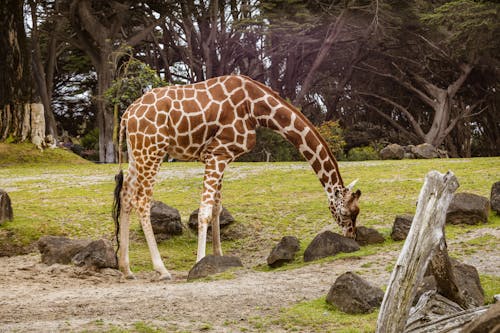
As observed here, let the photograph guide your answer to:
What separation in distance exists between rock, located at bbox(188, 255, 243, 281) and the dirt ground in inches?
11.2

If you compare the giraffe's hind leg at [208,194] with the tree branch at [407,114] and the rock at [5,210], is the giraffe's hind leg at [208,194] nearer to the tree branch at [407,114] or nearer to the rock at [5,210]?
the rock at [5,210]

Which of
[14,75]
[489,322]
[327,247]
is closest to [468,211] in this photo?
[327,247]

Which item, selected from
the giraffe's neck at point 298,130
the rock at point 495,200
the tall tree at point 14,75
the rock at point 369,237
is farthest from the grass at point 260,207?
the tall tree at point 14,75

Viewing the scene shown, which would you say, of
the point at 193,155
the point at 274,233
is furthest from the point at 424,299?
the point at 274,233

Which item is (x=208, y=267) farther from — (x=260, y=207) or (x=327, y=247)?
(x=260, y=207)

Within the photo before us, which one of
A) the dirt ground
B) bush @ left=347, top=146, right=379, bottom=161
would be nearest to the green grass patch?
the dirt ground

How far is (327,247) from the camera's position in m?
10.6

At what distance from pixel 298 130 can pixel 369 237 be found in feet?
6.86

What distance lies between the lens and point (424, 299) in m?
5.71

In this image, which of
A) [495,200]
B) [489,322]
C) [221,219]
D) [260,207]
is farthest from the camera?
[260,207]

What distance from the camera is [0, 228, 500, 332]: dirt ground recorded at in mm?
7055

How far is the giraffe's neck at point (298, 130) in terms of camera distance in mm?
11125

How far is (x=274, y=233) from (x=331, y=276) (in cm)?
399

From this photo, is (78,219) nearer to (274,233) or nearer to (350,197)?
(274,233)
